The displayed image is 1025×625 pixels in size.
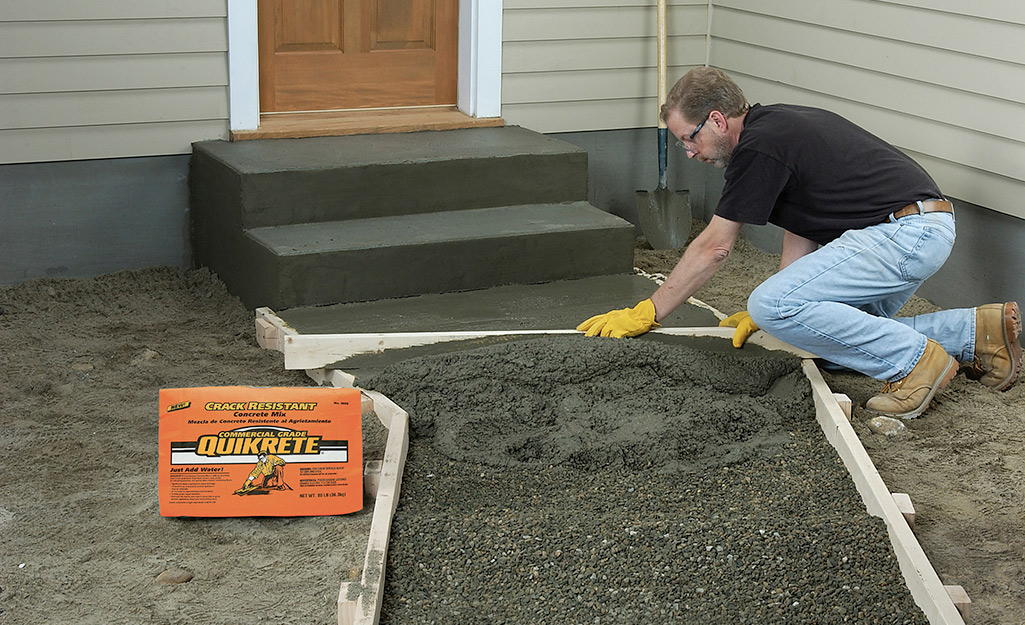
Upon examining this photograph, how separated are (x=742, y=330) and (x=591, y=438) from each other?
0.89 m

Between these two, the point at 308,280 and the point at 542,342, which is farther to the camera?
the point at 308,280

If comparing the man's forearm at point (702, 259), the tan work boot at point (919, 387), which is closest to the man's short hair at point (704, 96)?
the man's forearm at point (702, 259)

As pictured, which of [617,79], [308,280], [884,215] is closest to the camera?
[884,215]

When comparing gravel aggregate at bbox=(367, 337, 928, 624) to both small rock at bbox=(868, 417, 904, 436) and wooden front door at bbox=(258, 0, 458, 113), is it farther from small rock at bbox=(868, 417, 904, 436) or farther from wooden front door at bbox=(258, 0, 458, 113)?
wooden front door at bbox=(258, 0, 458, 113)

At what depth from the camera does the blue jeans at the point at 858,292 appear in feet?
11.4

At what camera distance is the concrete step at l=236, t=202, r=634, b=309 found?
4145mm

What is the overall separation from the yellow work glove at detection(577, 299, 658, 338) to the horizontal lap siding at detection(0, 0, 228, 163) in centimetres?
222

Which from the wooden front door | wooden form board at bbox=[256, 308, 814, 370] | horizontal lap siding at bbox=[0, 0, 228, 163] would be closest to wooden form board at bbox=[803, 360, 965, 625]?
wooden form board at bbox=[256, 308, 814, 370]

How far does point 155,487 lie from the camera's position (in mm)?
3039

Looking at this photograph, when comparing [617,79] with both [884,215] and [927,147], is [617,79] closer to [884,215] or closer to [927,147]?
[927,147]

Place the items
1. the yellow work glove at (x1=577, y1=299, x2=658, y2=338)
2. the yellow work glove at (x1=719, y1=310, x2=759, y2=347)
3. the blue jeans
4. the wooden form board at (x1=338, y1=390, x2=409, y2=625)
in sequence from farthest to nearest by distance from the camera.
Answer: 1. the yellow work glove at (x1=719, y1=310, x2=759, y2=347)
2. the yellow work glove at (x1=577, y1=299, x2=658, y2=338)
3. the blue jeans
4. the wooden form board at (x1=338, y1=390, x2=409, y2=625)

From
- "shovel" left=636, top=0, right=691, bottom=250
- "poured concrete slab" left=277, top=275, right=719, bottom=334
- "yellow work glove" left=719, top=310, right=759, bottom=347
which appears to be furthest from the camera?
"shovel" left=636, top=0, right=691, bottom=250

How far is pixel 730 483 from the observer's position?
9.75ft

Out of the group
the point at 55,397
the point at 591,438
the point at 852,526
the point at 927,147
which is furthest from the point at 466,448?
the point at 927,147
